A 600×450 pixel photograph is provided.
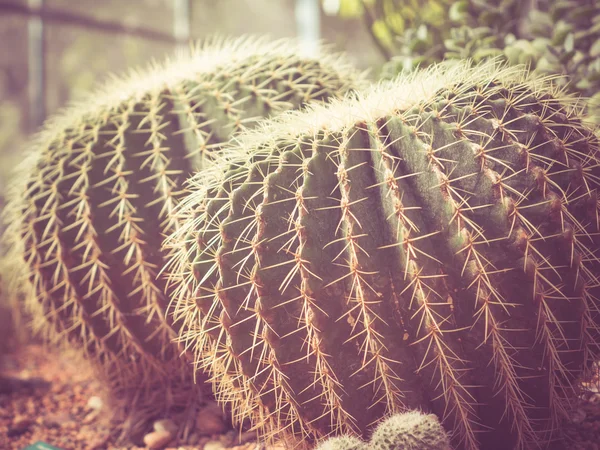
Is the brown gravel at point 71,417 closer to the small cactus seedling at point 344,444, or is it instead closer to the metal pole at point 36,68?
the small cactus seedling at point 344,444

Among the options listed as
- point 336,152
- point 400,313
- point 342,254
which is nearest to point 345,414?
point 400,313

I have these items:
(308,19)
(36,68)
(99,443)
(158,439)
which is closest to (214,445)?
(158,439)

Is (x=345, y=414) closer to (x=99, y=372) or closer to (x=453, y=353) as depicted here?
(x=453, y=353)

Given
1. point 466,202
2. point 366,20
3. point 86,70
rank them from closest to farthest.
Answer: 1. point 466,202
2. point 366,20
3. point 86,70

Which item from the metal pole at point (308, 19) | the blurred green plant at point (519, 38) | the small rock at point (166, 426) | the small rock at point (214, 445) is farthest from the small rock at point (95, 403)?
the metal pole at point (308, 19)

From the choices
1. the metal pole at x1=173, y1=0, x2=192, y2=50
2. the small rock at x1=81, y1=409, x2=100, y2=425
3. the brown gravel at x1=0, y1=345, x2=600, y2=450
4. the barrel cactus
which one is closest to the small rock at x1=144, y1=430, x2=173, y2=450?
the brown gravel at x1=0, y1=345, x2=600, y2=450

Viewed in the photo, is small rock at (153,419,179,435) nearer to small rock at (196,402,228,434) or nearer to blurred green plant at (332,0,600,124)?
small rock at (196,402,228,434)

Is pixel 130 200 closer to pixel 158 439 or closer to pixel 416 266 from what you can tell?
pixel 158 439
